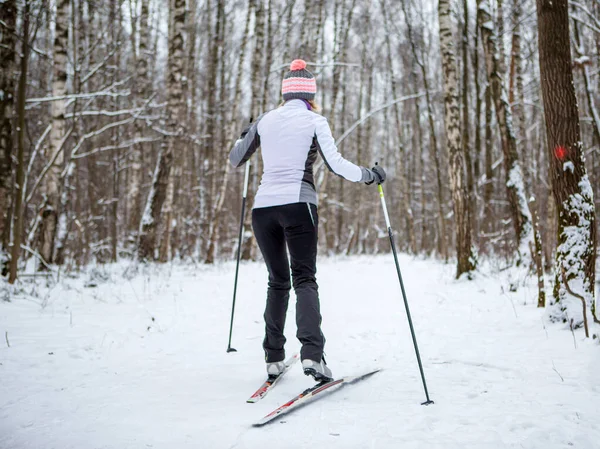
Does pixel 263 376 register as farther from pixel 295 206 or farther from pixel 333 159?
pixel 333 159

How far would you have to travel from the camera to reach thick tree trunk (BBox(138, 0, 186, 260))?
1019cm

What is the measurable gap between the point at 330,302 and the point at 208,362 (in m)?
3.44

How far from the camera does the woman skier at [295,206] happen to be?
307cm

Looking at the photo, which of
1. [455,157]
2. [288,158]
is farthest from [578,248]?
[455,157]

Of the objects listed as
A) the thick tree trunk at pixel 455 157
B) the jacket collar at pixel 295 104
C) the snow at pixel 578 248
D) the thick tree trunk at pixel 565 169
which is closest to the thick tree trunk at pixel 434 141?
the thick tree trunk at pixel 455 157

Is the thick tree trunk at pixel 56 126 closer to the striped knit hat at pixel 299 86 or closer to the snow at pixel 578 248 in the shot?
the striped knit hat at pixel 299 86

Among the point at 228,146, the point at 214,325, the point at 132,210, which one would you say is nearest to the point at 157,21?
the point at 228,146

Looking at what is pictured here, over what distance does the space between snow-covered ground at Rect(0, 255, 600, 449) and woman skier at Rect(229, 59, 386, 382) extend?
1.30 ft

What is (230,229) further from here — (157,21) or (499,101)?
(499,101)

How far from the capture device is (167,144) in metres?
10.4

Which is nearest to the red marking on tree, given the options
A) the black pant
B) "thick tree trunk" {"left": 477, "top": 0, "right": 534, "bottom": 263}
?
the black pant

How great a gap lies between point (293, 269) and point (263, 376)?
949 mm

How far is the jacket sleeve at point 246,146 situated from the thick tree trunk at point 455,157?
596 cm

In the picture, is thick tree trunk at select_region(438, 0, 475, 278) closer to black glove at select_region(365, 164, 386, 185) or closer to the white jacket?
black glove at select_region(365, 164, 386, 185)
